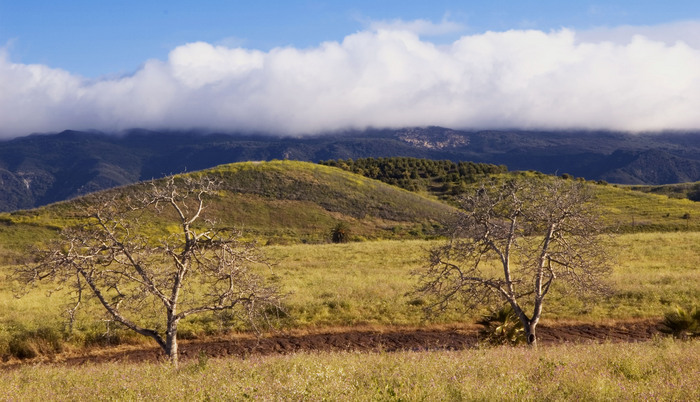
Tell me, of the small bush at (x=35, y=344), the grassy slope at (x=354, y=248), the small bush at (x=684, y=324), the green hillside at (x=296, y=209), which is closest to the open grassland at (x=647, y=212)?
the grassy slope at (x=354, y=248)

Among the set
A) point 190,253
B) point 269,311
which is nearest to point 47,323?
point 269,311

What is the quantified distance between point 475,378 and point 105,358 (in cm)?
1334

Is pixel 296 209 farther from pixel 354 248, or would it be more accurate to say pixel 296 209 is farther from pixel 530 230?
pixel 530 230

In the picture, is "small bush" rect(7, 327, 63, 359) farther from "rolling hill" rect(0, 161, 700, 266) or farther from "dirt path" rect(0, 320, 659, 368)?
"rolling hill" rect(0, 161, 700, 266)

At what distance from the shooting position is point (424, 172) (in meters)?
109

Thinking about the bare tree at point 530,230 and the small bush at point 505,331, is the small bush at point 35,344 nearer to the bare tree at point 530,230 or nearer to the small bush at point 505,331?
the bare tree at point 530,230

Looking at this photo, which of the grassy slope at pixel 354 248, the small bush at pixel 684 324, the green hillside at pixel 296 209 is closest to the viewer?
the small bush at pixel 684 324

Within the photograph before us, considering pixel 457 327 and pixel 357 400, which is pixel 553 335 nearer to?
pixel 457 327

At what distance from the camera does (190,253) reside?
11.5 m

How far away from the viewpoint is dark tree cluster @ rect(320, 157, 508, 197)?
311ft

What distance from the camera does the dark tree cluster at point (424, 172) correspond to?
94812 mm

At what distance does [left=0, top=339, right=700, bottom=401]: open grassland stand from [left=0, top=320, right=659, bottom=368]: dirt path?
6.46m

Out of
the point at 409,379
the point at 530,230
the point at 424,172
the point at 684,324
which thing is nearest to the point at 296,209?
the point at 424,172

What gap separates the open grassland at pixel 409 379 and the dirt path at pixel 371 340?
6458mm
